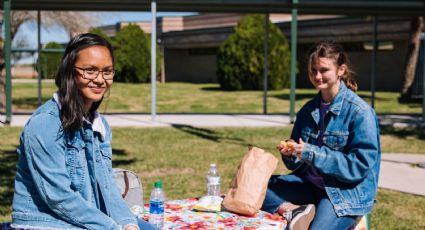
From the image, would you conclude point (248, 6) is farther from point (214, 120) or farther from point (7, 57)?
point (7, 57)

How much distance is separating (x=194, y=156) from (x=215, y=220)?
5.32 m

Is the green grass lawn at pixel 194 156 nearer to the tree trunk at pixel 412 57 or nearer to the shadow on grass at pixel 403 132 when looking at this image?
the shadow on grass at pixel 403 132

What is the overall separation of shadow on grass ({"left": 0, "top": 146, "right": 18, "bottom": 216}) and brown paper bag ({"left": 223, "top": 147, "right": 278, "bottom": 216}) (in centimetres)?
276

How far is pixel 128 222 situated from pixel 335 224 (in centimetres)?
148

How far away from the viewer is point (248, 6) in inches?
588

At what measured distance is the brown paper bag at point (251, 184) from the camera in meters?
4.43

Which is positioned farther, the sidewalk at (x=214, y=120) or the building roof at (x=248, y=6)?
the building roof at (x=248, y=6)

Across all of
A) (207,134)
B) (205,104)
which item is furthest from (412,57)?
(207,134)

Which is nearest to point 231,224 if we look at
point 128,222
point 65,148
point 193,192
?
point 128,222

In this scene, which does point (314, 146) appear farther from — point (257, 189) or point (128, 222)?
point (128, 222)

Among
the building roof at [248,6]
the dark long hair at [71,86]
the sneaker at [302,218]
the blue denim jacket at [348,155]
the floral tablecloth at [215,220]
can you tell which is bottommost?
the floral tablecloth at [215,220]

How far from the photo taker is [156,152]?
393 inches

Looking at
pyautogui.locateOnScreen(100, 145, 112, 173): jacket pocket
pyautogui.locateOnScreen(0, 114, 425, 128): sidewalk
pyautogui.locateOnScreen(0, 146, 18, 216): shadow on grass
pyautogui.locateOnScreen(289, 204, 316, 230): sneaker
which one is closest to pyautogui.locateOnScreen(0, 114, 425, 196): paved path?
pyautogui.locateOnScreen(0, 114, 425, 128): sidewalk

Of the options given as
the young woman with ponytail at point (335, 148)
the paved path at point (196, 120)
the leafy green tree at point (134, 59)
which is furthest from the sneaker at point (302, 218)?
the leafy green tree at point (134, 59)
